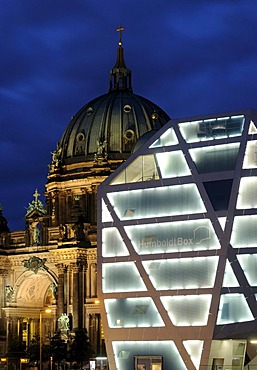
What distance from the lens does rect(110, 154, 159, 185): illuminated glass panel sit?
351 ft

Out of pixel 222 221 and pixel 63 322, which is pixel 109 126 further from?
pixel 222 221

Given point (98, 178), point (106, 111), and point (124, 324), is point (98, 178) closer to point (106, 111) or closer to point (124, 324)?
point (106, 111)

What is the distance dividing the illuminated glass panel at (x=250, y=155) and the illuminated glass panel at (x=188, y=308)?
1337 cm

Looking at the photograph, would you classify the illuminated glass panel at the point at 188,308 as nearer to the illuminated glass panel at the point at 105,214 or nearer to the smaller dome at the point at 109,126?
the illuminated glass panel at the point at 105,214

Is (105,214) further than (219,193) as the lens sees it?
Yes

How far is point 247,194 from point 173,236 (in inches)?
341

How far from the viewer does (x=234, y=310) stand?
98.4 meters

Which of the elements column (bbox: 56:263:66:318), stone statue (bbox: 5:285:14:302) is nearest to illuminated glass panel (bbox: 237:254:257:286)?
column (bbox: 56:263:66:318)

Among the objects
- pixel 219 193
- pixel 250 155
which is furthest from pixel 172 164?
pixel 250 155

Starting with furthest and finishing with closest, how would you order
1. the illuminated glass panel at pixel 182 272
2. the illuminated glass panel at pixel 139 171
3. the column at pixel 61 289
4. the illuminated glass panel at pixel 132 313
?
the column at pixel 61 289 → the illuminated glass panel at pixel 139 171 → the illuminated glass panel at pixel 132 313 → the illuminated glass panel at pixel 182 272

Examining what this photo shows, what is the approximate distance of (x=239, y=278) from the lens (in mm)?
97938

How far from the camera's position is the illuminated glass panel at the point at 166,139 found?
347 ft

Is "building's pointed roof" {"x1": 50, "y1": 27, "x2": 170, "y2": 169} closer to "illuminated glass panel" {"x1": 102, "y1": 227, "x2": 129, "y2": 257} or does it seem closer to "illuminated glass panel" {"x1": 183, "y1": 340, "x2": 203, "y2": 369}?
"illuminated glass panel" {"x1": 102, "y1": 227, "x2": 129, "y2": 257}

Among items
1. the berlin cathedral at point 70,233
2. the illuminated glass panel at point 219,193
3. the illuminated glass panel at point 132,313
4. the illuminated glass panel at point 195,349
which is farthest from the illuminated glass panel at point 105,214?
the berlin cathedral at point 70,233
